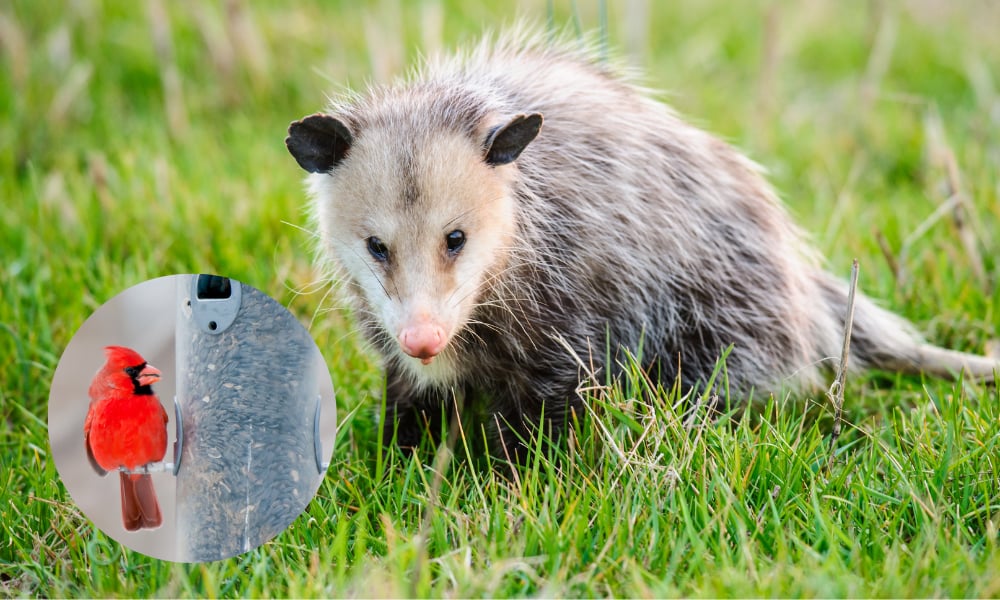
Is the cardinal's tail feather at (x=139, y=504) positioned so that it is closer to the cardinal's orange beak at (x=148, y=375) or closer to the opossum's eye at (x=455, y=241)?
the cardinal's orange beak at (x=148, y=375)

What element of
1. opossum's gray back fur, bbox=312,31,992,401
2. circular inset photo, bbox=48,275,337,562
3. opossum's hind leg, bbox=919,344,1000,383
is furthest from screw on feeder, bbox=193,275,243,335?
opossum's hind leg, bbox=919,344,1000,383

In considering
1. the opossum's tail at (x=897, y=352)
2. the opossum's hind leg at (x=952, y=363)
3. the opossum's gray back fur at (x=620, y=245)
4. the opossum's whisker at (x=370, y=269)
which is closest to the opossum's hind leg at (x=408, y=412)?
the opossum's gray back fur at (x=620, y=245)

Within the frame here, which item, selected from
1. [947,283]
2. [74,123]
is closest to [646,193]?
[947,283]

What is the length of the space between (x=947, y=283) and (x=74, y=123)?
454 cm

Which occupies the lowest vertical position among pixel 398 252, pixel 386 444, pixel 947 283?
pixel 386 444

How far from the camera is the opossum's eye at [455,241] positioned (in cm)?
274

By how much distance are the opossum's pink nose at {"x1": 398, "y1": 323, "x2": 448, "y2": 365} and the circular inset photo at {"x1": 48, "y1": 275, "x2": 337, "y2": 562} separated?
21cm

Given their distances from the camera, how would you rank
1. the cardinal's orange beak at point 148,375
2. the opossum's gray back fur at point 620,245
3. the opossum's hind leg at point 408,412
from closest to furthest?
the cardinal's orange beak at point 148,375
the opossum's gray back fur at point 620,245
the opossum's hind leg at point 408,412

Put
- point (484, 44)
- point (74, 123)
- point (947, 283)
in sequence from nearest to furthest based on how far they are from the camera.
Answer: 1. point (484, 44)
2. point (947, 283)
3. point (74, 123)

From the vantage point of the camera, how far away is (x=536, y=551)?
2.45 m

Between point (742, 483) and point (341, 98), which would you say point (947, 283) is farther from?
point (341, 98)

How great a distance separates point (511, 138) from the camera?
2.81 metres

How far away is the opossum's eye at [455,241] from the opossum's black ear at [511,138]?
25 centimetres

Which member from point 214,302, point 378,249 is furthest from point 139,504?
point 378,249
